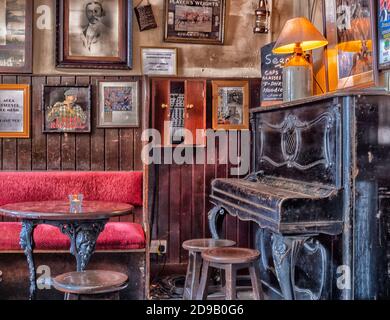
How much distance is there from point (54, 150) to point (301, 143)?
2.25m

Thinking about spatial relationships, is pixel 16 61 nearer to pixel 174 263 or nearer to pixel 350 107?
pixel 174 263

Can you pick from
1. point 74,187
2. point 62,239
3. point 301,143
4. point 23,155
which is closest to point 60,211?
point 62,239

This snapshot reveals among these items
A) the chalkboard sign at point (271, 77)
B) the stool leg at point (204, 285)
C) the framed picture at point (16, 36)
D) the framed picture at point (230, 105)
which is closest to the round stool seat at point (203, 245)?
the stool leg at point (204, 285)

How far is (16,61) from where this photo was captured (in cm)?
448

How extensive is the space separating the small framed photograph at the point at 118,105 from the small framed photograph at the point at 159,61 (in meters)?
0.18

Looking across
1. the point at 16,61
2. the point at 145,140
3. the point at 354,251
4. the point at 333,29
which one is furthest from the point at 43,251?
the point at 333,29

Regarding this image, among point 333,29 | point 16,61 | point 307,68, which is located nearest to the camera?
point 307,68

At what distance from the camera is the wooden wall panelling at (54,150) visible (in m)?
4.56

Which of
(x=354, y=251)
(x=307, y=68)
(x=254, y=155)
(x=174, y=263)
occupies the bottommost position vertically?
(x=174, y=263)

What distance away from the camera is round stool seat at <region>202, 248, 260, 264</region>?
301cm

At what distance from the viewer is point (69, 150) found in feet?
15.0

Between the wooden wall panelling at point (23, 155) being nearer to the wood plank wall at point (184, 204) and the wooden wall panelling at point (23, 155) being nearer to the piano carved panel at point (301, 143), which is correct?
the wood plank wall at point (184, 204)

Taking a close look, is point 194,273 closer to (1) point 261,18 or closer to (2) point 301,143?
(2) point 301,143
